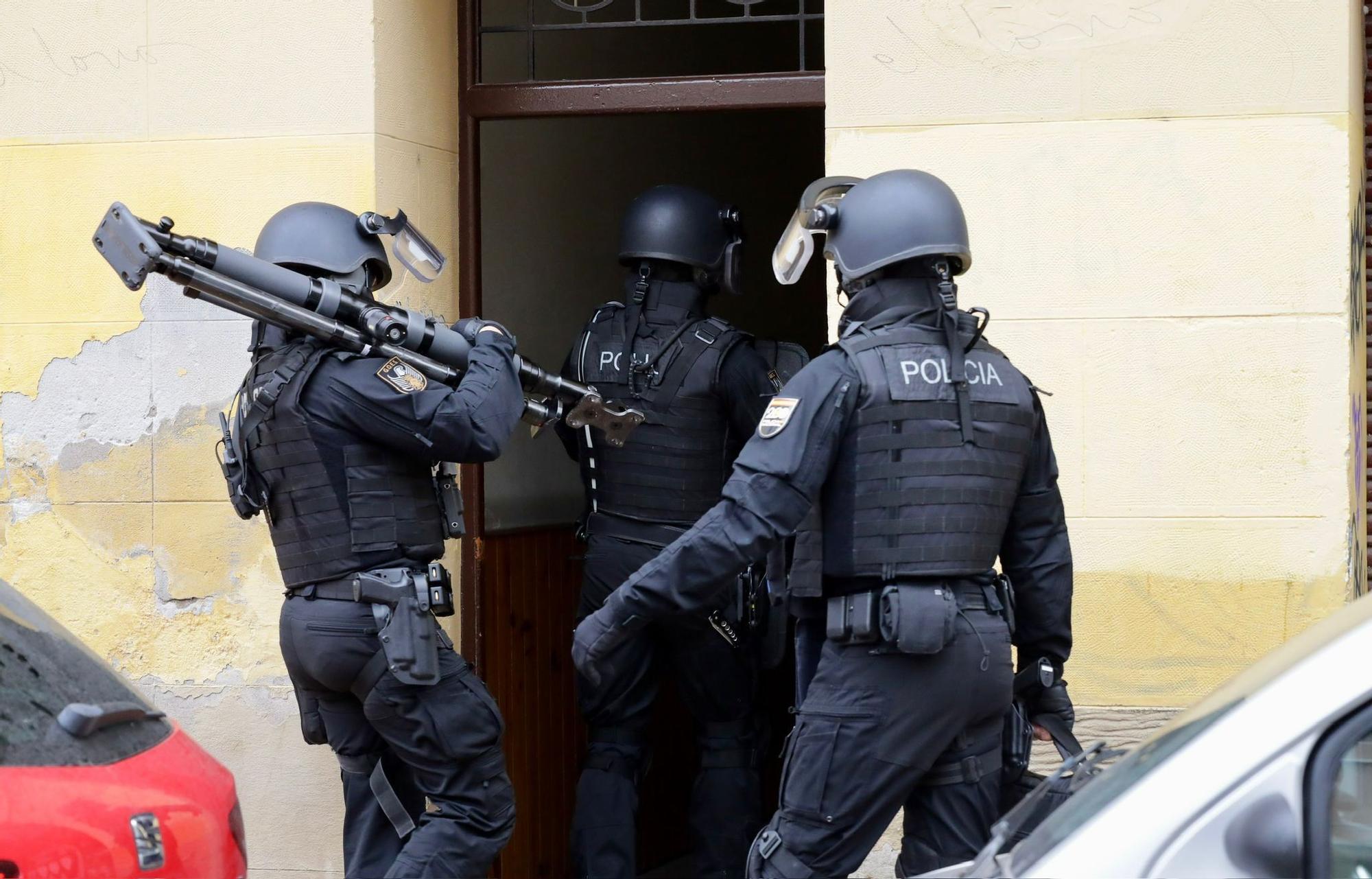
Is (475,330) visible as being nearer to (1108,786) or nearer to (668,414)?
(668,414)

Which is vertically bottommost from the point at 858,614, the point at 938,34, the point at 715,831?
the point at 715,831

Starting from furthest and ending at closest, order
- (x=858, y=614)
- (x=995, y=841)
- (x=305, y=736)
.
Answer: (x=305, y=736) < (x=858, y=614) < (x=995, y=841)

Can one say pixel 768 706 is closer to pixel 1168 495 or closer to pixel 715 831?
pixel 715 831

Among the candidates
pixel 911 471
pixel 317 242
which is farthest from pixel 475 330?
pixel 911 471

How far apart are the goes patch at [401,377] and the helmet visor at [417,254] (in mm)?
453

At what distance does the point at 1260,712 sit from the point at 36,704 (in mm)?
1778

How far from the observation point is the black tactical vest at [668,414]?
15.7 ft

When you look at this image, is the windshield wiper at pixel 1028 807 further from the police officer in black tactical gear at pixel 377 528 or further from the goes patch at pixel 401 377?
the goes patch at pixel 401 377

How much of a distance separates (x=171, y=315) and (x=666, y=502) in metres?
1.64

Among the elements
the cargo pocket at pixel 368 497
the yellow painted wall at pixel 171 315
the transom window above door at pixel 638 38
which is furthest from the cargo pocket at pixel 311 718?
the transom window above door at pixel 638 38

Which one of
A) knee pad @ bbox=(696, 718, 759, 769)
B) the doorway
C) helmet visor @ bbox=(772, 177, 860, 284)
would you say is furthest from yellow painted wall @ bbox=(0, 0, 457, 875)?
helmet visor @ bbox=(772, 177, 860, 284)

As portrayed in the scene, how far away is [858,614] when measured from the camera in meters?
3.27

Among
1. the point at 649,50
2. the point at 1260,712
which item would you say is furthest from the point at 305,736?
the point at 649,50

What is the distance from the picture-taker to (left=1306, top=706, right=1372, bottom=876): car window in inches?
65.0
